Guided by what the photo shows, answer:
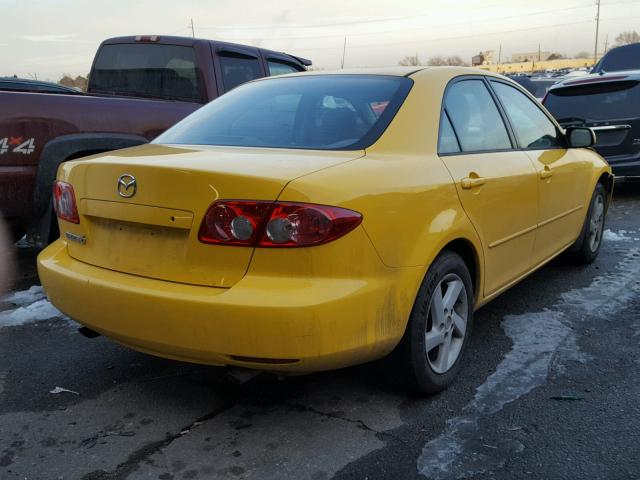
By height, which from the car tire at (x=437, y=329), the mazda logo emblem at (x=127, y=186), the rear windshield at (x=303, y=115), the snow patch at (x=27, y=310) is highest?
the rear windshield at (x=303, y=115)

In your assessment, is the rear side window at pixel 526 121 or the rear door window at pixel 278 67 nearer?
the rear side window at pixel 526 121

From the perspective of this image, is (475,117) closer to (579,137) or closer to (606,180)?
(579,137)

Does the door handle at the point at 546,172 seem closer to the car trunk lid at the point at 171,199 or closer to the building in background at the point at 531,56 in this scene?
the car trunk lid at the point at 171,199

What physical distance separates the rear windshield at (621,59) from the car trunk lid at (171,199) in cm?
1267

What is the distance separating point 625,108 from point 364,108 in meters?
6.00

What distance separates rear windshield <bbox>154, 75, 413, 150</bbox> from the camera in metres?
3.03

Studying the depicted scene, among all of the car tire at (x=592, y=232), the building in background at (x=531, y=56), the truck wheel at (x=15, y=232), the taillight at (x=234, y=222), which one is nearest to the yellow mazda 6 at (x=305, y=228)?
the taillight at (x=234, y=222)

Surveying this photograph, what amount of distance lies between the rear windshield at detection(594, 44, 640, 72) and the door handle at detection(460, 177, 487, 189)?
38.1 ft

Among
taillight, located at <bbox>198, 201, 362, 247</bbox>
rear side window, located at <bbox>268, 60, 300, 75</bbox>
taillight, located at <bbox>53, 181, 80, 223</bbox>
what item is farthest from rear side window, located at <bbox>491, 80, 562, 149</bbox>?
rear side window, located at <bbox>268, 60, 300, 75</bbox>

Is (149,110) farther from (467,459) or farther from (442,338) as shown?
(467,459)

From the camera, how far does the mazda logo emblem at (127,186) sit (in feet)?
8.64

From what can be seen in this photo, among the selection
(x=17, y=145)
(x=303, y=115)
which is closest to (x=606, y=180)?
(x=303, y=115)

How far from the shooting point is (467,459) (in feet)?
8.34

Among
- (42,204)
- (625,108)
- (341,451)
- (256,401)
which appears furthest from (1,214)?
(625,108)
